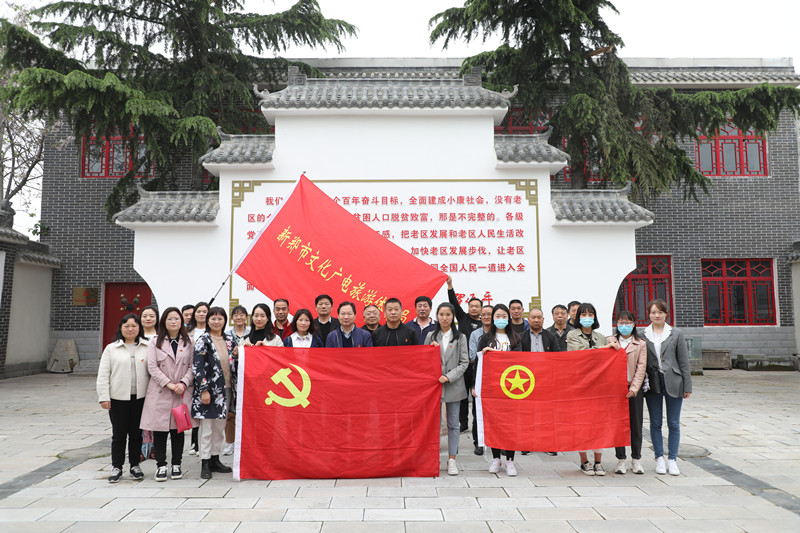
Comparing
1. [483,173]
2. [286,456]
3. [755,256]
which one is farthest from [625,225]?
[755,256]

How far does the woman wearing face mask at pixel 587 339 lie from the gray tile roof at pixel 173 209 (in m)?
5.11

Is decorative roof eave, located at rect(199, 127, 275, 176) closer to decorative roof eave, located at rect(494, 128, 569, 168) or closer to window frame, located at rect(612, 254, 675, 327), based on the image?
decorative roof eave, located at rect(494, 128, 569, 168)

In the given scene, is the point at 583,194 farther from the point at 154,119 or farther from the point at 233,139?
the point at 154,119

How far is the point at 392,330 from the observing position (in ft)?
17.1

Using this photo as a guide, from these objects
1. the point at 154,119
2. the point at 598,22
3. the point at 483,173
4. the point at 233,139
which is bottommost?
the point at 483,173

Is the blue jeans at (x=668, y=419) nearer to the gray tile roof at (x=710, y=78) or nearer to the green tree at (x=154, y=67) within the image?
the green tree at (x=154, y=67)

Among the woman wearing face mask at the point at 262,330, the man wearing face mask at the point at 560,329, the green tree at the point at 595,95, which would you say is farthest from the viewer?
the green tree at the point at 595,95

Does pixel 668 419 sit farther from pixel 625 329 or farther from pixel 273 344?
pixel 273 344

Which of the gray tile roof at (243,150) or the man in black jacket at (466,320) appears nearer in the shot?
the man in black jacket at (466,320)

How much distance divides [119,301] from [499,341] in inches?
431

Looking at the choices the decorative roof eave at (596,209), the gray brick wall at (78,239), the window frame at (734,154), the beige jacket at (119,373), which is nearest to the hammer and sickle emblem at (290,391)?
the beige jacket at (119,373)

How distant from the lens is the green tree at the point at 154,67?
9266 millimetres

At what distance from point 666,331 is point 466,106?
15.1 ft

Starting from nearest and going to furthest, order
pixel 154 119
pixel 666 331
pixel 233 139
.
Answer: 1. pixel 666 331
2. pixel 233 139
3. pixel 154 119
